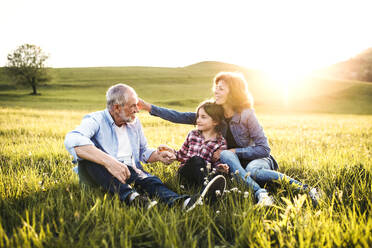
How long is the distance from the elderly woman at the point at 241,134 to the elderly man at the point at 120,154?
895mm

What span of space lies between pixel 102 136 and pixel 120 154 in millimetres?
455

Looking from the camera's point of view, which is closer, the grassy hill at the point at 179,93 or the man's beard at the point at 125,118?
the man's beard at the point at 125,118

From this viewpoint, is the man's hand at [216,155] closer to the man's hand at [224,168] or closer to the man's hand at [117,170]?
the man's hand at [224,168]

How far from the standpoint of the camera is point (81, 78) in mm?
73000

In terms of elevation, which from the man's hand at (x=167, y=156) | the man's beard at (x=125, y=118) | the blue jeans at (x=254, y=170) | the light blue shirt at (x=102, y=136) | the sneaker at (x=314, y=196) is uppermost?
the man's beard at (x=125, y=118)

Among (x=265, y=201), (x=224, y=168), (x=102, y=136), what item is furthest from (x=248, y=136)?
(x=102, y=136)

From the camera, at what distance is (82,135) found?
3.34 m

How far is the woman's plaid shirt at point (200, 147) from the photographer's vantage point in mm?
4566

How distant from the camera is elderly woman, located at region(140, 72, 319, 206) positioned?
397 cm

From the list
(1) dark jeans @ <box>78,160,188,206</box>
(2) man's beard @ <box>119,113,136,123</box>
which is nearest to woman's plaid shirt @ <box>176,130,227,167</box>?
(1) dark jeans @ <box>78,160,188,206</box>

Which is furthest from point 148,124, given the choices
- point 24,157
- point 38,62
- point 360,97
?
point 38,62

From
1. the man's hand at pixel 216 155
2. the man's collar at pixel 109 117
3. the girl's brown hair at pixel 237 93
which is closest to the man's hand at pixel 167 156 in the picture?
the man's hand at pixel 216 155

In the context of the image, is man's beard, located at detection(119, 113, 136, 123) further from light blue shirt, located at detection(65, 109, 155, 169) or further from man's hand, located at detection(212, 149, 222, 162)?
man's hand, located at detection(212, 149, 222, 162)

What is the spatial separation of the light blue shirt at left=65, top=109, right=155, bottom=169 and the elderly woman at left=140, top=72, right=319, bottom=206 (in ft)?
2.51
